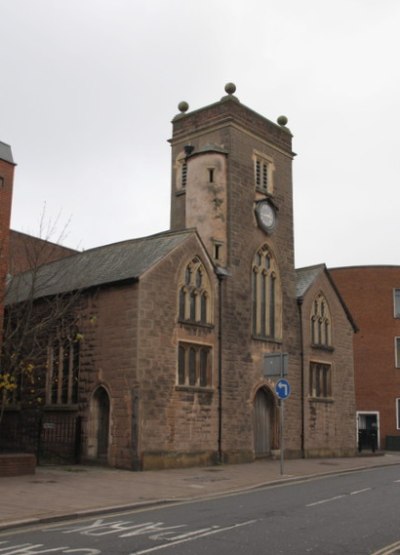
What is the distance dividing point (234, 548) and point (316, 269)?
22.7 meters

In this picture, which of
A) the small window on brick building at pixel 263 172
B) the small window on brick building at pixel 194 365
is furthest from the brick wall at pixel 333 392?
the small window on brick building at pixel 194 365

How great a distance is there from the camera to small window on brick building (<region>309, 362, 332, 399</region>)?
29.1 meters

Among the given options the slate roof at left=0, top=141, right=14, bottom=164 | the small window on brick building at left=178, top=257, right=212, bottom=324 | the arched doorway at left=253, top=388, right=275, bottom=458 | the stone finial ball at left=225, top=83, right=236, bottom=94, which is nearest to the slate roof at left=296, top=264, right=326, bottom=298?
the arched doorway at left=253, top=388, right=275, bottom=458

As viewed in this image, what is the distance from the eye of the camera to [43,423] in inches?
938

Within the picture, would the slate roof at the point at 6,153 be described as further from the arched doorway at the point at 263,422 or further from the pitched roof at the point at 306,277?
the pitched roof at the point at 306,277

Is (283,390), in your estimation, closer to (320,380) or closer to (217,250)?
(217,250)

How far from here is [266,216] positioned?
91.5 ft

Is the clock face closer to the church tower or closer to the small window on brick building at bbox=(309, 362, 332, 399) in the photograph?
the church tower

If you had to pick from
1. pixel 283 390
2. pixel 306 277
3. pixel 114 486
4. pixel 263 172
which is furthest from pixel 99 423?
pixel 263 172

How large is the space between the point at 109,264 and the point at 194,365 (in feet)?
15.8

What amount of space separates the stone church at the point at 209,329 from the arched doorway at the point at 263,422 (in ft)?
0.13

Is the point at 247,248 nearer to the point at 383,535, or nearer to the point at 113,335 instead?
the point at 113,335

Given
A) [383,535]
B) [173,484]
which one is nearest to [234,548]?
[383,535]

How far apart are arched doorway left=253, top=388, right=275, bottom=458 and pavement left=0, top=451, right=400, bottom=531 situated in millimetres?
2257
